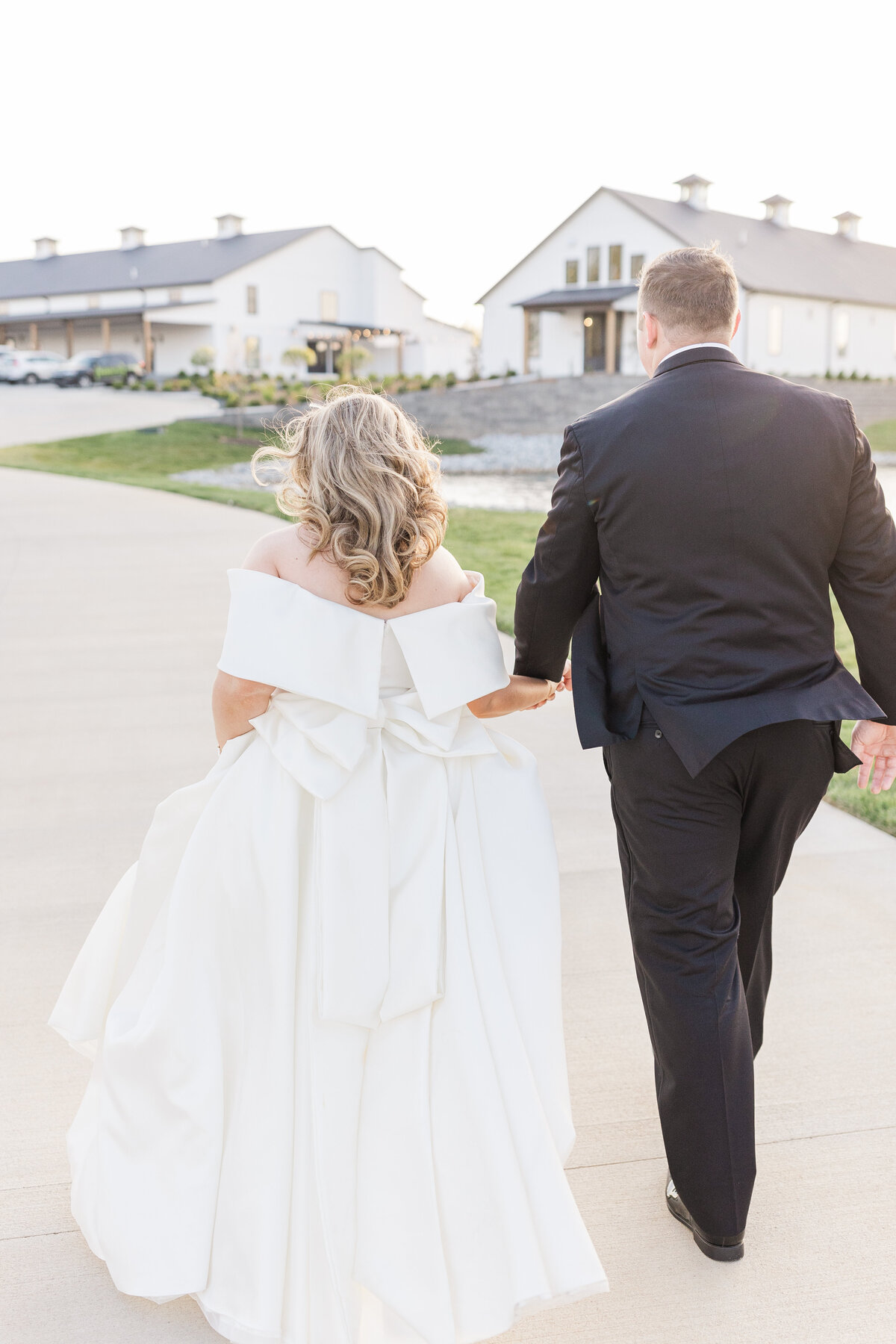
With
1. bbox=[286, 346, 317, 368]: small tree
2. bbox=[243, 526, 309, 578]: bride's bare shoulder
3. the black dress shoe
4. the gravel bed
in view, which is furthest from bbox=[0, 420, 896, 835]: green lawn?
bbox=[286, 346, 317, 368]: small tree

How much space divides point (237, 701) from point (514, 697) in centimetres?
64

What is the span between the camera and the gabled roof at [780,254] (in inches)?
1786

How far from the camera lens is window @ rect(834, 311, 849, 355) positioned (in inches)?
1905

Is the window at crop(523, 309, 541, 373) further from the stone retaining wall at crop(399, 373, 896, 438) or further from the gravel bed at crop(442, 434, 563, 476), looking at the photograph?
the gravel bed at crop(442, 434, 563, 476)

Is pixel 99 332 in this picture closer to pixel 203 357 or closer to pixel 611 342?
pixel 203 357

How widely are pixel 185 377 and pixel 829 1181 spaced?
4162 cm

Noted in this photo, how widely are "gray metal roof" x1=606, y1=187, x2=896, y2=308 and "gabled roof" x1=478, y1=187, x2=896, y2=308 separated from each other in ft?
0.11

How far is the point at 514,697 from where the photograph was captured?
257cm

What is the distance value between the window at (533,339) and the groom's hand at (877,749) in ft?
155

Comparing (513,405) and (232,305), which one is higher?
(232,305)

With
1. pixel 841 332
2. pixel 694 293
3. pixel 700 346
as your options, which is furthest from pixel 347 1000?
pixel 841 332

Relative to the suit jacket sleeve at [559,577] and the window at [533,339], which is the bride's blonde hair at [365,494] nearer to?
the suit jacket sleeve at [559,577]

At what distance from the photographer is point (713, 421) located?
2334 millimetres

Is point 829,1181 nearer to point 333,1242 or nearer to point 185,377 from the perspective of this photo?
point 333,1242
